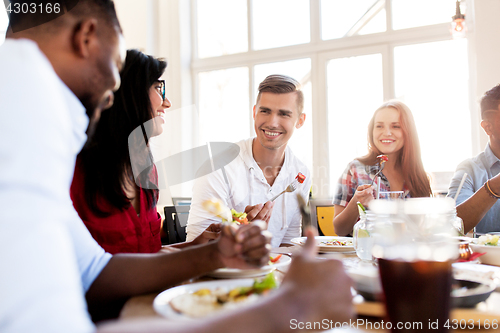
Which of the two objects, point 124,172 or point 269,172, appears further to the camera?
point 269,172

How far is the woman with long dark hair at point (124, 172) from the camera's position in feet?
4.80

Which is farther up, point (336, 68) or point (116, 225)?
point (336, 68)

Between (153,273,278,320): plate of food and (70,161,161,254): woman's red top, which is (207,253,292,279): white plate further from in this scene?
(70,161,161,254): woman's red top

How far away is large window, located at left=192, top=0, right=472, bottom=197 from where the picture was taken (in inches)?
166

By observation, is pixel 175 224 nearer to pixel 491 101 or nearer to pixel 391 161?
pixel 391 161

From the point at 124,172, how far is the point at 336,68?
385 cm

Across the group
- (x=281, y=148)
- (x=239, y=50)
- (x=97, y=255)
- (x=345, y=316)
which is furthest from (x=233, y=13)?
(x=345, y=316)

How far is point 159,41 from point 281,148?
3.77 m

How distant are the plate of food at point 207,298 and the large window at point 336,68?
4.07 m

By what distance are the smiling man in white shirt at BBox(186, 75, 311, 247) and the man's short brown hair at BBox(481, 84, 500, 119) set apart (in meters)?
1.13

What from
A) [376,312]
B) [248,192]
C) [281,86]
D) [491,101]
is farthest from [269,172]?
[376,312]

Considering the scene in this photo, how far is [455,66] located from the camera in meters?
4.16

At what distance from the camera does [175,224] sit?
266 cm

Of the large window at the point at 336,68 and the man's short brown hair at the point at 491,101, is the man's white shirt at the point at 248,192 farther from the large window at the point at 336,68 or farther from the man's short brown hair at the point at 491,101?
the large window at the point at 336,68
